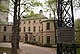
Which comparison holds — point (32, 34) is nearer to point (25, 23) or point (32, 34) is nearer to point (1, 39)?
point (25, 23)

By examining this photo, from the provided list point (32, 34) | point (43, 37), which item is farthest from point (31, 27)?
point (43, 37)

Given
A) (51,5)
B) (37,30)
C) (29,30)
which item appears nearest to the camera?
(51,5)

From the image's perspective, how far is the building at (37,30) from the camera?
4375 cm

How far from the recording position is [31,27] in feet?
198

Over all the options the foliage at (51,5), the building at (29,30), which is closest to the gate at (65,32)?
the foliage at (51,5)

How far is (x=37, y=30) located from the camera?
189ft

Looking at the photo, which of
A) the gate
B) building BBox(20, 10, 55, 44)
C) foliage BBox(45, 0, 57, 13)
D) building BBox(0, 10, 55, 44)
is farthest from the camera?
building BBox(0, 10, 55, 44)

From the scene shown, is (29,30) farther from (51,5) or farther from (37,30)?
(51,5)

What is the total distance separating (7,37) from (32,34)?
866cm

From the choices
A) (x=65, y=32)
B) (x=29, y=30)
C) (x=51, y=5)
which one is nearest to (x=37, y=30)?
(x=29, y=30)

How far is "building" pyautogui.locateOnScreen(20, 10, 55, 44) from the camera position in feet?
144

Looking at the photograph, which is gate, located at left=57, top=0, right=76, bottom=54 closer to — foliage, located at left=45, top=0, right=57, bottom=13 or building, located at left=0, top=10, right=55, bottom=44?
foliage, located at left=45, top=0, right=57, bottom=13

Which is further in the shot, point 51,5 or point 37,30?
point 37,30

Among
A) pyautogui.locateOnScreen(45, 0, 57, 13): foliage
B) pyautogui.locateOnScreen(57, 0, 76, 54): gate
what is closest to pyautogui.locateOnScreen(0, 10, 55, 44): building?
pyautogui.locateOnScreen(45, 0, 57, 13): foliage
